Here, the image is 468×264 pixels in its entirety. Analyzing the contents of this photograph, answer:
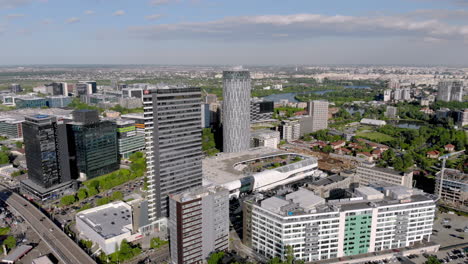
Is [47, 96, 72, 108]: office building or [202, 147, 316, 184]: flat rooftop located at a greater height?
[47, 96, 72, 108]: office building

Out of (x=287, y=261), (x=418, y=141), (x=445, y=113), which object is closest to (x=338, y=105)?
(x=445, y=113)

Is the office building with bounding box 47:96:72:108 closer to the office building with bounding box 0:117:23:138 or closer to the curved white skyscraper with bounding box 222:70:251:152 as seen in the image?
the office building with bounding box 0:117:23:138

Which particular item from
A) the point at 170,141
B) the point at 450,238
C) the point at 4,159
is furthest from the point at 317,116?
the point at 4,159

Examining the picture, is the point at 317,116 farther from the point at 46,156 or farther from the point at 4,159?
the point at 4,159

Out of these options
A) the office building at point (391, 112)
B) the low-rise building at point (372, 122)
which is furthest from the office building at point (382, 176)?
the office building at point (391, 112)

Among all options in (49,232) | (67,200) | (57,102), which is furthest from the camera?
(57,102)

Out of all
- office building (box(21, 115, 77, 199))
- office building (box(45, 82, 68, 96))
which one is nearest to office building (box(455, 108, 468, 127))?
office building (box(21, 115, 77, 199))

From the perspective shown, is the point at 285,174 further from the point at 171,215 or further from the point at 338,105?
the point at 338,105
